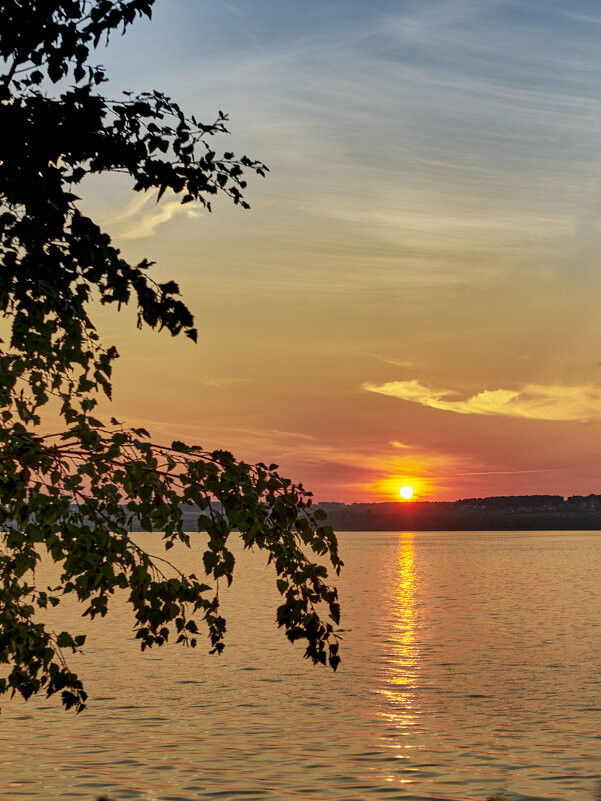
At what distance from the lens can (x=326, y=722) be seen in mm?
28875

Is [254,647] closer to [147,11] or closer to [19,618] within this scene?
[19,618]

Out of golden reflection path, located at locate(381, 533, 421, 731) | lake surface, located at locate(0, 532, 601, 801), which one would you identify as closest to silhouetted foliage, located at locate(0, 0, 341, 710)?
lake surface, located at locate(0, 532, 601, 801)

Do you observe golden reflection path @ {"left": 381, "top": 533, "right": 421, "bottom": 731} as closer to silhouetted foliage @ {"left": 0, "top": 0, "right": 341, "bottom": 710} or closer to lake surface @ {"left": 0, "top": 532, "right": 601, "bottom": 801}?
lake surface @ {"left": 0, "top": 532, "right": 601, "bottom": 801}

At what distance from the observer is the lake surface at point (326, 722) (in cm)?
2084

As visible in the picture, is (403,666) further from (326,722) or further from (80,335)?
(80,335)

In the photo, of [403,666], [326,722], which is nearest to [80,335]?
[326,722]

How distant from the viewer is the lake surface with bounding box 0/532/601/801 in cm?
2084

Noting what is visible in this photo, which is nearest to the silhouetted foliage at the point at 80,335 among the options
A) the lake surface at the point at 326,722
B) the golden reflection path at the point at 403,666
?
the lake surface at the point at 326,722

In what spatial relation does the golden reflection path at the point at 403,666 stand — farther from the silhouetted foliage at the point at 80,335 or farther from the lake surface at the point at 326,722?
the silhouetted foliage at the point at 80,335

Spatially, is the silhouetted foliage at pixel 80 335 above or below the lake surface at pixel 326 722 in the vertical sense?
above

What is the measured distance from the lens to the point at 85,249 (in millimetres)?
Answer: 9000

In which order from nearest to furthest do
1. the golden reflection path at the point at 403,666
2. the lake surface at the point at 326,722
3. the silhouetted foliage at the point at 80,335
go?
1. the silhouetted foliage at the point at 80,335
2. the lake surface at the point at 326,722
3. the golden reflection path at the point at 403,666

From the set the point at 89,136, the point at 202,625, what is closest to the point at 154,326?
the point at 89,136

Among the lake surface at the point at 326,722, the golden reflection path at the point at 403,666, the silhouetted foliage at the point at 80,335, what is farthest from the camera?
the golden reflection path at the point at 403,666
